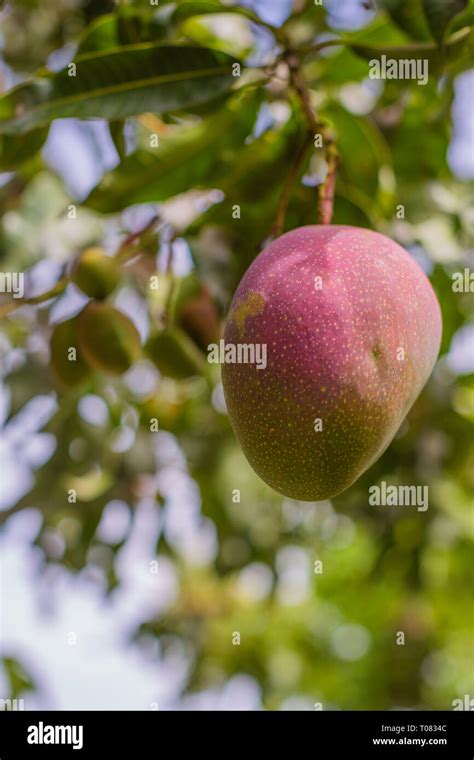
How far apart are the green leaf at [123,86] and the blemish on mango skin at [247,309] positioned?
447 millimetres

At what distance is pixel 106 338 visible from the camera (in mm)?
1597

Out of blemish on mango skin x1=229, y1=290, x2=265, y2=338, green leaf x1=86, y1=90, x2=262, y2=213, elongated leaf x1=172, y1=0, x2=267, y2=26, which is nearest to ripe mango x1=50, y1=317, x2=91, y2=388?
green leaf x1=86, y1=90, x2=262, y2=213

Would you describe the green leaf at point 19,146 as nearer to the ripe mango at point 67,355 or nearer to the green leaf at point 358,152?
the ripe mango at point 67,355

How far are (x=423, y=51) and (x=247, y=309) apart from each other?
591 millimetres

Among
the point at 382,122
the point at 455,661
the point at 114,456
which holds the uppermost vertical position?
the point at 382,122

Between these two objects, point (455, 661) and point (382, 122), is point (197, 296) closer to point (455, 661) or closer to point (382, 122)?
point (382, 122)

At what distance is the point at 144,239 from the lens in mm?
1781

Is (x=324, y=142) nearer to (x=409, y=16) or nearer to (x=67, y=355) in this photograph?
(x=409, y=16)

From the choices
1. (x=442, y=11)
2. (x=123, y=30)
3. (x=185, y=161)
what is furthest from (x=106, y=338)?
(x=442, y=11)

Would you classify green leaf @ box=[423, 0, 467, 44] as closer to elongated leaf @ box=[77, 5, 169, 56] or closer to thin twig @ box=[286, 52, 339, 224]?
thin twig @ box=[286, 52, 339, 224]
